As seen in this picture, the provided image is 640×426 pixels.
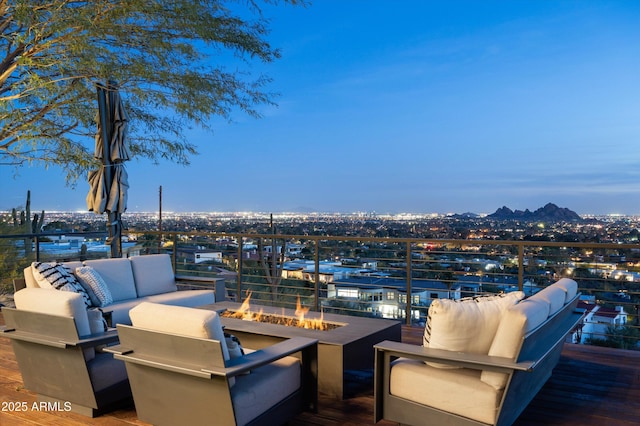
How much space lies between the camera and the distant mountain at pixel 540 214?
1053cm

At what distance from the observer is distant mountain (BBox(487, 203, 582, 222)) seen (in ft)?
34.6

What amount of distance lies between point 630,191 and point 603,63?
361 centimetres

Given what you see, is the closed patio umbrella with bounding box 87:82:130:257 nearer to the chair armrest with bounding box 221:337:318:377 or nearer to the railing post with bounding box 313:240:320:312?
the railing post with bounding box 313:240:320:312

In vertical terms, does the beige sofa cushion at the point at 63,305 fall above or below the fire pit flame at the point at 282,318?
above

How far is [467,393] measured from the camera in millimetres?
2402

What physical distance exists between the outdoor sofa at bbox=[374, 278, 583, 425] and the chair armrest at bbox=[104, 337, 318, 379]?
0.52m

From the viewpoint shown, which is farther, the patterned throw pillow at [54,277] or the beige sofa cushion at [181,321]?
the patterned throw pillow at [54,277]

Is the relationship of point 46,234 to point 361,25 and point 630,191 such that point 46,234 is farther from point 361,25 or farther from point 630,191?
point 630,191

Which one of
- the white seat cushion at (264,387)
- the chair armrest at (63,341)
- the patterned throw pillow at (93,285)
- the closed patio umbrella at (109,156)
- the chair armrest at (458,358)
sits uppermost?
the closed patio umbrella at (109,156)

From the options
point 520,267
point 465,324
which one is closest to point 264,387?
point 465,324

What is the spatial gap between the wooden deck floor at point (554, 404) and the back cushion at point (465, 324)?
78 cm

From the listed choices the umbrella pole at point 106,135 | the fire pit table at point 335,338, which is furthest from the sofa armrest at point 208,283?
the fire pit table at point 335,338

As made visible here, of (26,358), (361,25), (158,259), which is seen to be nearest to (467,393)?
(26,358)

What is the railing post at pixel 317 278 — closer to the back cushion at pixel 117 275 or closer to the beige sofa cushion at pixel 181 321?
the back cushion at pixel 117 275
